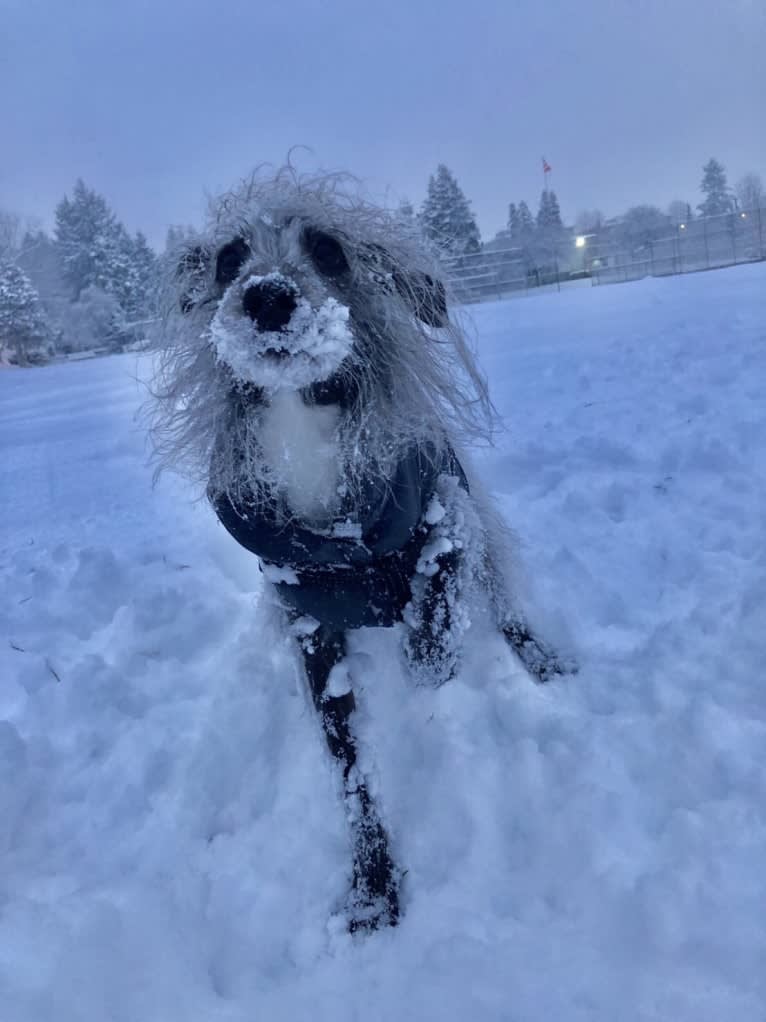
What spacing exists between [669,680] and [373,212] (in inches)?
70.8

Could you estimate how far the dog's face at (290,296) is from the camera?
151 centimetres

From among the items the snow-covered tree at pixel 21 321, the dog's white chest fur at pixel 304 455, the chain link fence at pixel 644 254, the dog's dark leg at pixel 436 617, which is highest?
the snow-covered tree at pixel 21 321

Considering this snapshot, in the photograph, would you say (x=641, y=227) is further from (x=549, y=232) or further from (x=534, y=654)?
(x=534, y=654)

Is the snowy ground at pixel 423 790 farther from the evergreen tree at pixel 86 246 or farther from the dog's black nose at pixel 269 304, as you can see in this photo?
the evergreen tree at pixel 86 246

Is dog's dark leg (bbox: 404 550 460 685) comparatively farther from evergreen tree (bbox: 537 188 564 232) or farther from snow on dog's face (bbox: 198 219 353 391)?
evergreen tree (bbox: 537 188 564 232)

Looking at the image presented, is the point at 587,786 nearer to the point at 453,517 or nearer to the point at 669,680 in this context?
the point at 669,680

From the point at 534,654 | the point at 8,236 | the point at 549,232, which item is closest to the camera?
the point at 534,654

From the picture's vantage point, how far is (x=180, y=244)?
2027mm

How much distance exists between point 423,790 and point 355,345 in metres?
1.38

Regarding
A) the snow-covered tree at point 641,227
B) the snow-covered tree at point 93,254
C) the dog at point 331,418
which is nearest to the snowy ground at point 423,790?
the dog at point 331,418

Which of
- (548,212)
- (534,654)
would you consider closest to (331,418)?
(534,654)

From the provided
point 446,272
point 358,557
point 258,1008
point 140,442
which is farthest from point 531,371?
point 258,1008

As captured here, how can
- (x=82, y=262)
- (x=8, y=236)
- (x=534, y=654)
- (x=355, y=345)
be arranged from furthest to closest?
(x=82, y=262), (x=8, y=236), (x=534, y=654), (x=355, y=345)

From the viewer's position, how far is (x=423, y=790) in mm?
2061
